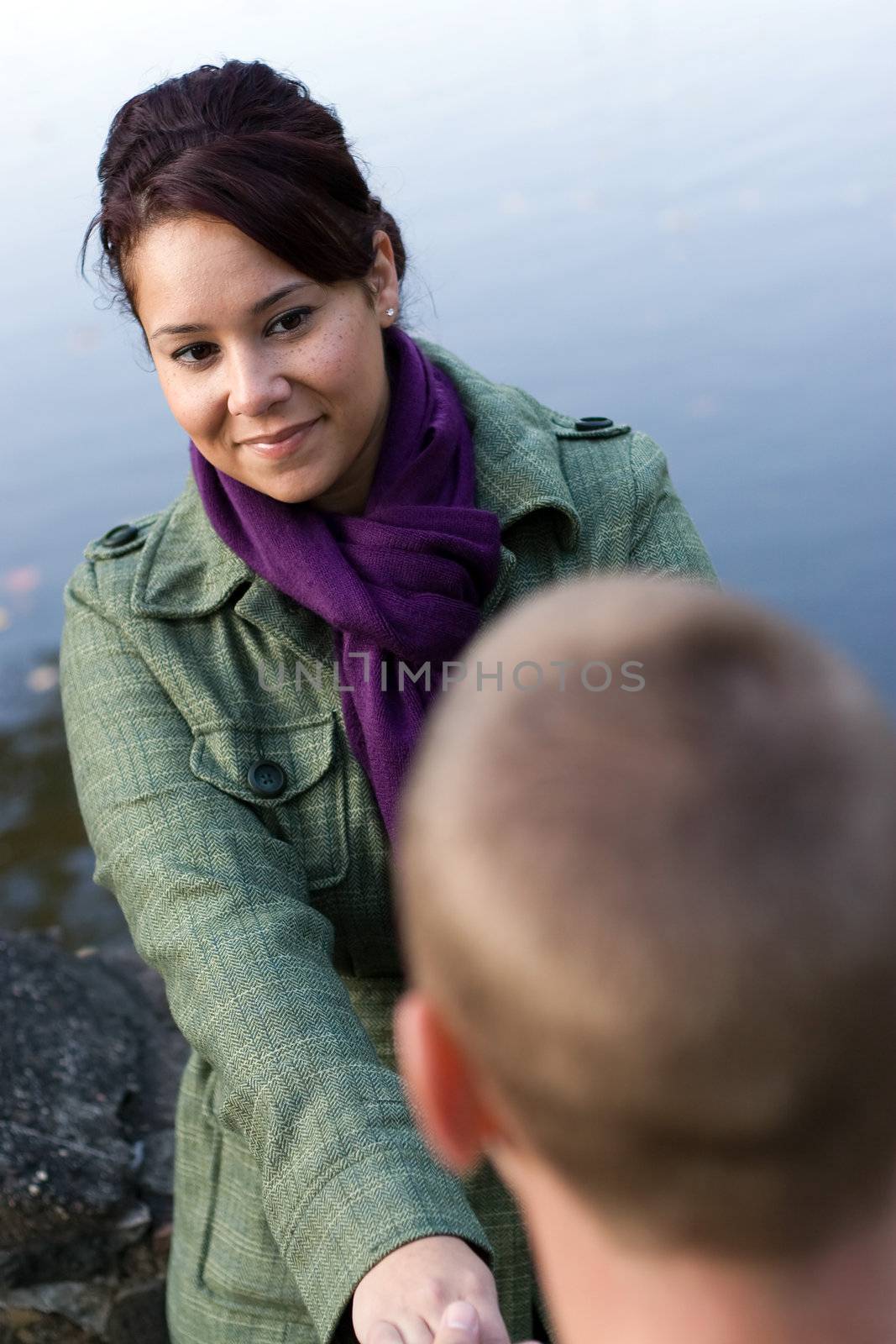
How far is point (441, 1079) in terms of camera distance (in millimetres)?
954

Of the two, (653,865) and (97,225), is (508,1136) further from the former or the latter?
(97,225)

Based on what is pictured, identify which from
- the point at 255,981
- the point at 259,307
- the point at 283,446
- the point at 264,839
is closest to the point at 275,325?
the point at 259,307

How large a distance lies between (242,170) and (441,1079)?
1401 millimetres

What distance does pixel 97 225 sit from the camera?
221 cm

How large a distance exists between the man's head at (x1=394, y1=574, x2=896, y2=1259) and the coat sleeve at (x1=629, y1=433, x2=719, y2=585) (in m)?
Result: 1.39

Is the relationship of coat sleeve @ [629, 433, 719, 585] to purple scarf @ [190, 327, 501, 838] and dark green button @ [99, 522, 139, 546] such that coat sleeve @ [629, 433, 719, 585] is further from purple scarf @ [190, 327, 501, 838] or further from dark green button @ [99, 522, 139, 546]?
dark green button @ [99, 522, 139, 546]

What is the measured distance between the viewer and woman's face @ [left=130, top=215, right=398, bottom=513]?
2.02 metres

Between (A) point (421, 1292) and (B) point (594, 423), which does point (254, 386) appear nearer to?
(B) point (594, 423)

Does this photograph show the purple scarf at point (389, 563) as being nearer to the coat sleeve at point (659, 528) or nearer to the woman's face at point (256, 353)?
the woman's face at point (256, 353)

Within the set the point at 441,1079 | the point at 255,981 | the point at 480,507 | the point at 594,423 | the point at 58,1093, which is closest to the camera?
the point at 441,1079

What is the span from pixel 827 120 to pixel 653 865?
8.49 metres

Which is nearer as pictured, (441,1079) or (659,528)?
(441,1079)

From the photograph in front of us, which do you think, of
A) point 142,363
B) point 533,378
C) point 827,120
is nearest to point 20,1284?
point 142,363

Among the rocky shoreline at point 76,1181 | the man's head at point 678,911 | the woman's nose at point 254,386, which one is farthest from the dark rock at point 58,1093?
the man's head at point 678,911
